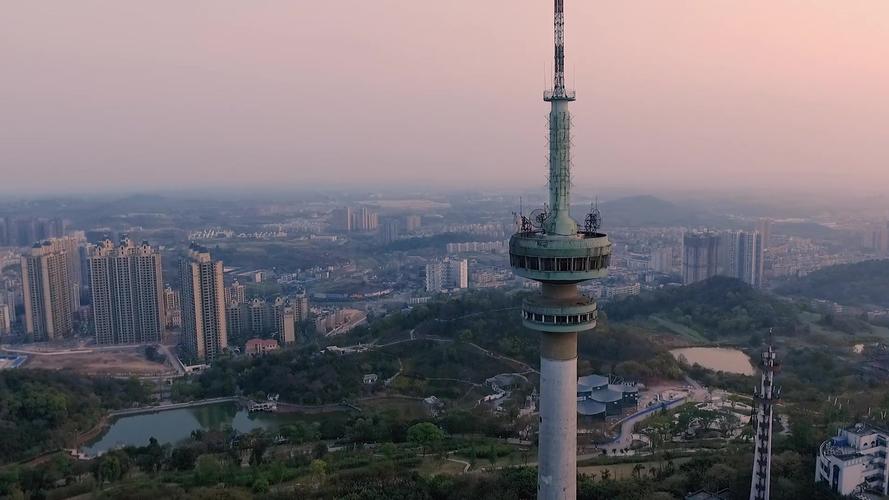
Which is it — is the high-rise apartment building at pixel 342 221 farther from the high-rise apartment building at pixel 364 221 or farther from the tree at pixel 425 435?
the tree at pixel 425 435

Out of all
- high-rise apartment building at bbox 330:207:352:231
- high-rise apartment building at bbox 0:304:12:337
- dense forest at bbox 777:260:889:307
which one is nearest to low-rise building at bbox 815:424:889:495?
dense forest at bbox 777:260:889:307

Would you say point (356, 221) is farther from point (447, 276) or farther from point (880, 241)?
point (880, 241)

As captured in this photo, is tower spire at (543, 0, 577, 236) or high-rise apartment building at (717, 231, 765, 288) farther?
high-rise apartment building at (717, 231, 765, 288)

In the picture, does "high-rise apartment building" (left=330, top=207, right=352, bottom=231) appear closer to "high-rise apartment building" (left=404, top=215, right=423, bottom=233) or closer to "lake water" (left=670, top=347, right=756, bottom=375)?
"high-rise apartment building" (left=404, top=215, right=423, bottom=233)

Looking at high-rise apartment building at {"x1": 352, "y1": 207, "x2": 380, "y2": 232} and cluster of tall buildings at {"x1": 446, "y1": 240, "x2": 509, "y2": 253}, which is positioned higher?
high-rise apartment building at {"x1": 352, "y1": 207, "x2": 380, "y2": 232}

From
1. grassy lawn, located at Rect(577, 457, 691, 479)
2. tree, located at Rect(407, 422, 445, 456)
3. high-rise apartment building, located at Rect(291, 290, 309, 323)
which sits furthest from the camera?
high-rise apartment building, located at Rect(291, 290, 309, 323)

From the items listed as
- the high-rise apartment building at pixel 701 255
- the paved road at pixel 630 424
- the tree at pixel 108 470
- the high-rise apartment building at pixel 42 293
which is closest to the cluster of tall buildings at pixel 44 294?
the high-rise apartment building at pixel 42 293

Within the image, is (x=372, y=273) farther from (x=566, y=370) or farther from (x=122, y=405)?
(x=566, y=370)

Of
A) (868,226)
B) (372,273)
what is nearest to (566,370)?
(372,273)

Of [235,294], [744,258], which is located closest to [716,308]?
[744,258]
